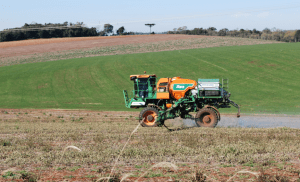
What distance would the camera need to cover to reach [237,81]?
38.8 meters

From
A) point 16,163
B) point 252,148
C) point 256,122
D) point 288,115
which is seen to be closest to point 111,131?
point 16,163

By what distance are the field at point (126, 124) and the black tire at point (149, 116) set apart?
2.60 ft

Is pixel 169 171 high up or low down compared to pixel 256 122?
up

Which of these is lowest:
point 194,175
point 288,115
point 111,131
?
point 288,115

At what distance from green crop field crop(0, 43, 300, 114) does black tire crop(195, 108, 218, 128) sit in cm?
1002

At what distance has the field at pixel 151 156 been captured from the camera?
8.02 meters

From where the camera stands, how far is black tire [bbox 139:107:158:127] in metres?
17.9

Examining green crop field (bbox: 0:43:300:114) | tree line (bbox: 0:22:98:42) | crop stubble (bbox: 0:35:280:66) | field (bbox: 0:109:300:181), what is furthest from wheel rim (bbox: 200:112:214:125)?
tree line (bbox: 0:22:98:42)

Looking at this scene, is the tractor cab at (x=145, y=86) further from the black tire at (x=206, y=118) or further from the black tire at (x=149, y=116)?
the black tire at (x=206, y=118)

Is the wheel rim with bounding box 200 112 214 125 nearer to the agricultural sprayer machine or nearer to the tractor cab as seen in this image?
the agricultural sprayer machine

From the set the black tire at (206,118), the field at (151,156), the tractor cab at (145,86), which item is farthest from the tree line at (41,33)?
the field at (151,156)

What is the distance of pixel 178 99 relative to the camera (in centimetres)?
1861

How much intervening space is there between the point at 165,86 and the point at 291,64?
3485 cm

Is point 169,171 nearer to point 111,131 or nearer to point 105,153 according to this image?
point 105,153
